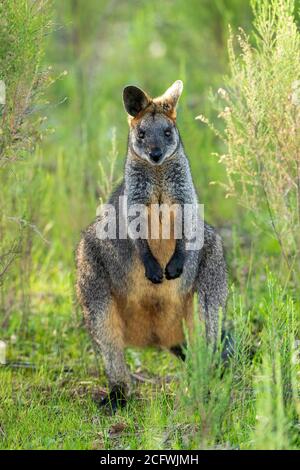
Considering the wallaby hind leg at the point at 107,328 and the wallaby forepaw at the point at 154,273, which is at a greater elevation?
the wallaby forepaw at the point at 154,273

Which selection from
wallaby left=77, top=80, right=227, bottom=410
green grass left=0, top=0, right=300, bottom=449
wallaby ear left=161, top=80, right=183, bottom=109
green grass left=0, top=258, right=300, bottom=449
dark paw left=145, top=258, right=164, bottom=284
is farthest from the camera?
wallaby ear left=161, top=80, right=183, bottom=109

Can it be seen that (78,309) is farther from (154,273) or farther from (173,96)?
(173,96)

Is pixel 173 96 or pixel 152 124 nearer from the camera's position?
pixel 152 124

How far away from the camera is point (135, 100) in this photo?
5555 millimetres

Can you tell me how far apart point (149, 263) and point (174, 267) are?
15cm

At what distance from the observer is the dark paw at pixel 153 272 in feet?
17.4

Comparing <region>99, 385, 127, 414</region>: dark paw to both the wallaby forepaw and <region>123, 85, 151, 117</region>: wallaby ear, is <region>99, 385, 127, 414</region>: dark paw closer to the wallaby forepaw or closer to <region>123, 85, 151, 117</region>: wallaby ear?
the wallaby forepaw

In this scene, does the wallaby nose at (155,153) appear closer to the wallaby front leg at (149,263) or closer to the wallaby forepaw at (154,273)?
the wallaby front leg at (149,263)

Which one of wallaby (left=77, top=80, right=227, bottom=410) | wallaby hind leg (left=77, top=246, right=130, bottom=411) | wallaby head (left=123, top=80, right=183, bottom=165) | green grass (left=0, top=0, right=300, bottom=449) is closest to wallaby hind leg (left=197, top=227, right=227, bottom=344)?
wallaby (left=77, top=80, right=227, bottom=410)

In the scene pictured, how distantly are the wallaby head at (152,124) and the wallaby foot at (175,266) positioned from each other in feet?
1.86

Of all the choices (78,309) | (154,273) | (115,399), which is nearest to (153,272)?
(154,273)

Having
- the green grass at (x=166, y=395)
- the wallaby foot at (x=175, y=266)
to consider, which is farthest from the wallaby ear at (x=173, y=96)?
the green grass at (x=166, y=395)

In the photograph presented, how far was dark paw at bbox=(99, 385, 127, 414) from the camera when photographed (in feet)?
17.6

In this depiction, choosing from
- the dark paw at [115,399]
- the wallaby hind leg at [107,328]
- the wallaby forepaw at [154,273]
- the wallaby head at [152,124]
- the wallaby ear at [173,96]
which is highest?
the wallaby ear at [173,96]
